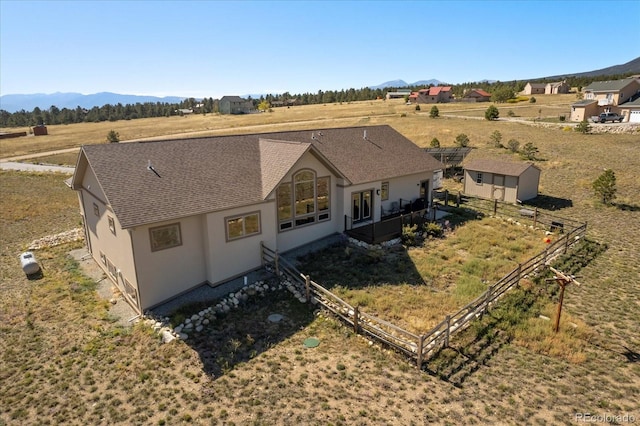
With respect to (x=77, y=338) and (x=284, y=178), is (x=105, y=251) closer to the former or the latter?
(x=77, y=338)

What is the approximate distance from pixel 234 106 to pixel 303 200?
125m

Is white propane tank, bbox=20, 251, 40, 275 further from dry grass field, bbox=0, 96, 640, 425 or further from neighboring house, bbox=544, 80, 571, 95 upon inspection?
neighboring house, bbox=544, 80, 571, 95

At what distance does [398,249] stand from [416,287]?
4317 millimetres

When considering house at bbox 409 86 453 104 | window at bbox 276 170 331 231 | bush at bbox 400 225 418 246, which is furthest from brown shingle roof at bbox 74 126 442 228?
house at bbox 409 86 453 104

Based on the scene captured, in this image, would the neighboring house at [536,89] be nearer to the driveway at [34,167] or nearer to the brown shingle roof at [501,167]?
the brown shingle roof at [501,167]

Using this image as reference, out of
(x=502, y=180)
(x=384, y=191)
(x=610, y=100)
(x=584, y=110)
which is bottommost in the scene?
(x=502, y=180)

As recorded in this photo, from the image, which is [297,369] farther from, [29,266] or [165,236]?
[29,266]

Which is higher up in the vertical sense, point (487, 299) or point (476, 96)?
point (476, 96)

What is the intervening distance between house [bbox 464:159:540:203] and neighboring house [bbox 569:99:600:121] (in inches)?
1815

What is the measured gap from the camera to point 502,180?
103ft

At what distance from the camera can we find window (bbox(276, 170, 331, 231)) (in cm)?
1972

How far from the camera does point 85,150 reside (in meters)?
16.5

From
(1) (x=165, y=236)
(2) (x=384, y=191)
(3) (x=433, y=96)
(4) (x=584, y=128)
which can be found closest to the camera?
(1) (x=165, y=236)

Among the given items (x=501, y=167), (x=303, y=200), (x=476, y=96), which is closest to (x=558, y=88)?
(x=476, y=96)
